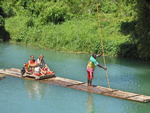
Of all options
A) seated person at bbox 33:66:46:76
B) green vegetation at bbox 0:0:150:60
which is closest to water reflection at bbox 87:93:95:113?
seated person at bbox 33:66:46:76

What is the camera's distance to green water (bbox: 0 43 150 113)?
35.8 ft

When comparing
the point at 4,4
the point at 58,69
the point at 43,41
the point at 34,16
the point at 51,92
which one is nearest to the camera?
the point at 51,92

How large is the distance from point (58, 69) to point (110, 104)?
6498mm

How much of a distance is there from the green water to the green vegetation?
2290mm

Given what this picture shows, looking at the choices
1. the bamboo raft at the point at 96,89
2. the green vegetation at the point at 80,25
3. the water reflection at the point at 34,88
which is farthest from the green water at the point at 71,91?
the green vegetation at the point at 80,25

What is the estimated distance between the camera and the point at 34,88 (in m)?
13.1

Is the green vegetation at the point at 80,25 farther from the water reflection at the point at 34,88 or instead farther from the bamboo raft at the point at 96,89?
the water reflection at the point at 34,88

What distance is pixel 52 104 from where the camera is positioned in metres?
11.2

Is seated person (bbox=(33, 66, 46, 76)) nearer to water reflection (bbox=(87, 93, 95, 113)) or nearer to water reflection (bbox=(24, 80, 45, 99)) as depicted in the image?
water reflection (bbox=(24, 80, 45, 99))

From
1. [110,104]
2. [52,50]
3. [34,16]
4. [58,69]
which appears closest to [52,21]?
[34,16]

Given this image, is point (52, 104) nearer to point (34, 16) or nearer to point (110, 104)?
point (110, 104)

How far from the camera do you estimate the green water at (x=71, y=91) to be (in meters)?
10.9

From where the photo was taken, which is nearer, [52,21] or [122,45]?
[122,45]

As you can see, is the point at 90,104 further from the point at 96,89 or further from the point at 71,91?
the point at 71,91
